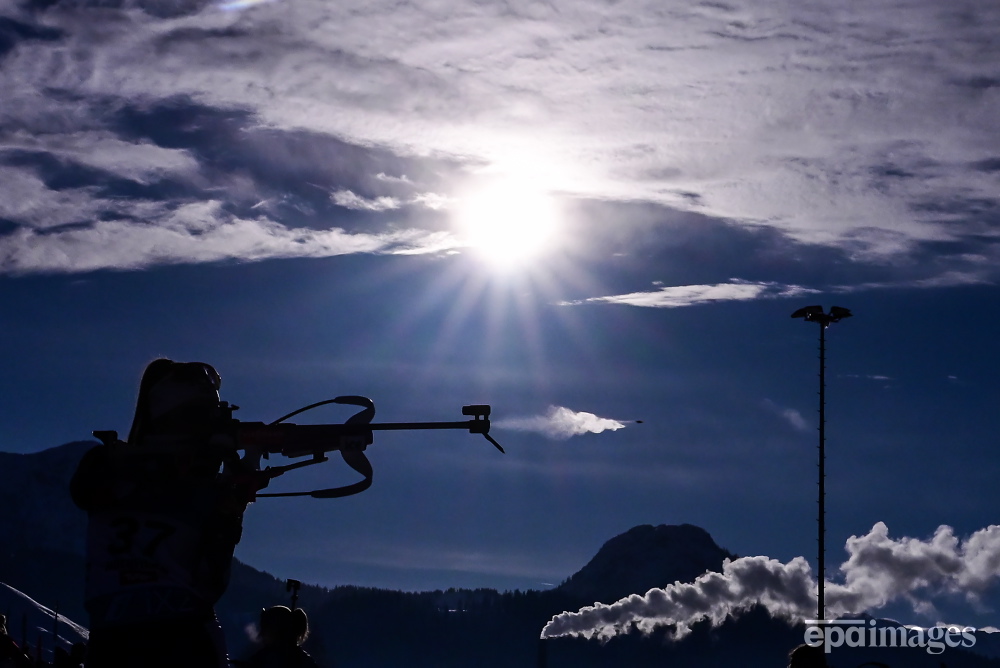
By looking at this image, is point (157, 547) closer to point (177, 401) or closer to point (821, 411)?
point (177, 401)

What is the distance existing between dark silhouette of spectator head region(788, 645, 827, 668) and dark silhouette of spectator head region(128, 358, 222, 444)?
271 inches

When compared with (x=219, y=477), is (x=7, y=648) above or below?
below

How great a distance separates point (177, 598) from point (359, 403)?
2.16 metres

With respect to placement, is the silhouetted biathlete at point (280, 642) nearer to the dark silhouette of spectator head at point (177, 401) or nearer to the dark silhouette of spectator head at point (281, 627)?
the dark silhouette of spectator head at point (281, 627)

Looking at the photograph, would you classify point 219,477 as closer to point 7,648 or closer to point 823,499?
point 7,648

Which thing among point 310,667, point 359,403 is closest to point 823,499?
point 310,667

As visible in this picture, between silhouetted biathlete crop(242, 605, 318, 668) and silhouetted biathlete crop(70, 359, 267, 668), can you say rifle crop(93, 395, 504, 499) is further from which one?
silhouetted biathlete crop(242, 605, 318, 668)

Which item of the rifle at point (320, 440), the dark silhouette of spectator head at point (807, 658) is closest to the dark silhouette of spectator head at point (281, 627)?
the rifle at point (320, 440)

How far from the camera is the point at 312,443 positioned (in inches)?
303

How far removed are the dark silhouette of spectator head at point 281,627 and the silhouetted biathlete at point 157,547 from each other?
16.8 feet

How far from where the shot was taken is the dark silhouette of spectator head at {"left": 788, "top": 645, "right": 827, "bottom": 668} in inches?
424

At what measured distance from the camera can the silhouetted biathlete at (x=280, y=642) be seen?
10883 mm

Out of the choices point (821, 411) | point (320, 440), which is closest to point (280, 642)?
point (320, 440)

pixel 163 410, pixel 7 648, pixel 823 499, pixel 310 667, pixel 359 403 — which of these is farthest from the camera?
pixel 823 499
